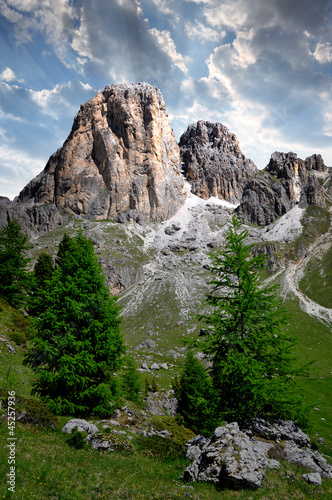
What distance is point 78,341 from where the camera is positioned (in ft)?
55.6

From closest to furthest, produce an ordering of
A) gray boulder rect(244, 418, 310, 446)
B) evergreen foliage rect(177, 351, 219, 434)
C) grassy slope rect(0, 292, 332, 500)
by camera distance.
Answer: grassy slope rect(0, 292, 332, 500) → gray boulder rect(244, 418, 310, 446) → evergreen foliage rect(177, 351, 219, 434)

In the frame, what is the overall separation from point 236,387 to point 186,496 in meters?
4.96

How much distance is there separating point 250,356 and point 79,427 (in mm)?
10447

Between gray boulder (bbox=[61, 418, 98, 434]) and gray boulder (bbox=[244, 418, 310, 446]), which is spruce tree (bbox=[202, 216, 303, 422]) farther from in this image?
gray boulder (bbox=[61, 418, 98, 434])

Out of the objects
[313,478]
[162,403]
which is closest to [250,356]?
[313,478]

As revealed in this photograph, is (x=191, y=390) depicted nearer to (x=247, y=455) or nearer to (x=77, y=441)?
(x=77, y=441)

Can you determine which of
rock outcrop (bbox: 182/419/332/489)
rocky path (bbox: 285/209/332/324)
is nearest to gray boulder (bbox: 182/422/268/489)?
rock outcrop (bbox: 182/419/332/489)

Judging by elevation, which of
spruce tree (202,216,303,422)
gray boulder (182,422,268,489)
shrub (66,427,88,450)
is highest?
spruce tree (202,216,303,422)

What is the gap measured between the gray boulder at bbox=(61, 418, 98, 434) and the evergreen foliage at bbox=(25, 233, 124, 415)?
1.14m

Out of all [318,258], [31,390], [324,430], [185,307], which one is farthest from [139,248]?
[31,390]

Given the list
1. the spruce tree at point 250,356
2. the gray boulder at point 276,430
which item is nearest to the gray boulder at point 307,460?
the gray boulder at point 276,430

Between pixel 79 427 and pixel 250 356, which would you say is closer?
pixel 250 356

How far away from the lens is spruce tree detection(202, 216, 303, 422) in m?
12.9

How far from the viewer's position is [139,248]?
610 ft
